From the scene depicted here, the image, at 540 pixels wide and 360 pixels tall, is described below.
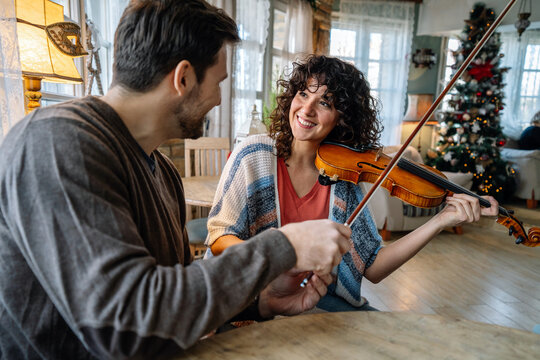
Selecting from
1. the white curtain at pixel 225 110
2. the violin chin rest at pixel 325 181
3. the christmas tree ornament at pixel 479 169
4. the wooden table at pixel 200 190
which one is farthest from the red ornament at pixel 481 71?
the violin chin rest at pixel 325 181

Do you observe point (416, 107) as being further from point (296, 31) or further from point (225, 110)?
point (225, 110)

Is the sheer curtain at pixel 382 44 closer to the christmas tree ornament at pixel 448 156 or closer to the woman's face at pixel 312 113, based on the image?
the christmas tree ornament at pixel 448 156

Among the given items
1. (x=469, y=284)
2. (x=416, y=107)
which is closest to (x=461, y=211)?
(x=469, y=284)

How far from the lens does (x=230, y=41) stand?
2.61 ft

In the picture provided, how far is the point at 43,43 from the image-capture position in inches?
48.0

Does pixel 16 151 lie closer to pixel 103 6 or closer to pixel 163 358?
pixel 163 358

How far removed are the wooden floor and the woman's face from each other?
1.55 metres

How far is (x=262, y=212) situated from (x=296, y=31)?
4622 millimetres

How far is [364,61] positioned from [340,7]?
3.33 ft

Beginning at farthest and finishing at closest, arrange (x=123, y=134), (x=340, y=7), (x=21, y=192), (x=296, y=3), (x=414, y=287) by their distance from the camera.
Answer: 1. (x=340, y=7)
2. (x=296, y=3)
3. (x=414, y=287)
4. (x=123, y=134)
5. (x=21, y=192)

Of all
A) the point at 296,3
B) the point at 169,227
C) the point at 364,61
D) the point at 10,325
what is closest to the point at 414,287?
the point at 169,227

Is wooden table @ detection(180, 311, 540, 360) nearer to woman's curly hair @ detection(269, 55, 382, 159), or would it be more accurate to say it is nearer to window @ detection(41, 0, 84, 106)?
woman's curly hair @ detection(269, 55, 382, 159)

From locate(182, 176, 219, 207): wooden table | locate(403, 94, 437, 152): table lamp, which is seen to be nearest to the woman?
locate(182, 176, 219, 207): wooden table

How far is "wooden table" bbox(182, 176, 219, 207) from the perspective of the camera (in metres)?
2.11
